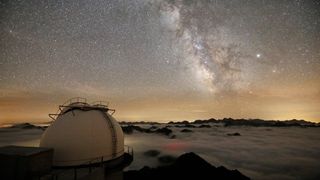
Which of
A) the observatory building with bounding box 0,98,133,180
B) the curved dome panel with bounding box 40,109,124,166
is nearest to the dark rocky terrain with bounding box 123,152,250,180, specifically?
the observatory building with bounding box 0,98,133,180

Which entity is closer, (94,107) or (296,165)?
(94,107)

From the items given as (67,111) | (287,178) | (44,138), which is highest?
(67,111)

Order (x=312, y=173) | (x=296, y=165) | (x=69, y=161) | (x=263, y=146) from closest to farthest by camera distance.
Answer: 1. (x=69, y=161)
2. (x=312, y=173)
3. (x=296, y=165)
4. (x=263, y=146)

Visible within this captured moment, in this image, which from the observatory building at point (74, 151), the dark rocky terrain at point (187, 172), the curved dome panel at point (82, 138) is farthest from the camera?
the dark rocky terrain at point (187, 172)

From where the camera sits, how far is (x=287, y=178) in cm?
5372

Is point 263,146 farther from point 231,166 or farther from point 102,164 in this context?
point 102,164

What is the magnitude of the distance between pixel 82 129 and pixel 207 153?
254 ft

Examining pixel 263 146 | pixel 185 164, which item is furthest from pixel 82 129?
pixel 263 146

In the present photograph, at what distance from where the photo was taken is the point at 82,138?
15570 mm

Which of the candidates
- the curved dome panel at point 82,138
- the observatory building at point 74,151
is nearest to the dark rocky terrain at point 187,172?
the observatory building at point 74,151

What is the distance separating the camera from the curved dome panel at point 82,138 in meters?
15.1

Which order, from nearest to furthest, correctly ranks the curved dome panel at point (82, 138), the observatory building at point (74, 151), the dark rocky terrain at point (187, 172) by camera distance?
the observatory building at point (74, 151)
the curved dome panel at point (82, 138)
the dark rocky terrain at point (187, 172)

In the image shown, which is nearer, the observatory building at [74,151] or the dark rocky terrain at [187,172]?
the observatory building at [74,151]

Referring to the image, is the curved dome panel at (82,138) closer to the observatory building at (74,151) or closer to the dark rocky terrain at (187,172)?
the observatory building at (74,151)
